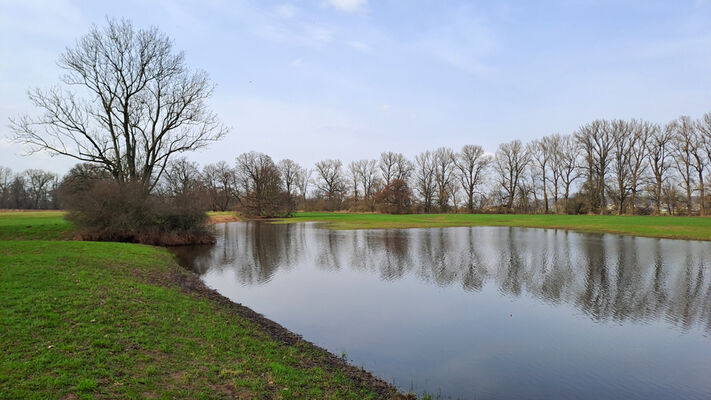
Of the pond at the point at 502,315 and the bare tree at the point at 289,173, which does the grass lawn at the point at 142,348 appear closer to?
the pond at the point at 502,315

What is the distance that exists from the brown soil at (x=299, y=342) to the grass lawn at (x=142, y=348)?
3 cm

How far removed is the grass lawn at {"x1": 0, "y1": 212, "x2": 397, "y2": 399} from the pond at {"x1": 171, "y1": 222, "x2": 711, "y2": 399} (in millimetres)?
1127

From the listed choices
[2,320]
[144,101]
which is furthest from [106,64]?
[2,320]

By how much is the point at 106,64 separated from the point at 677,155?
63.9 m

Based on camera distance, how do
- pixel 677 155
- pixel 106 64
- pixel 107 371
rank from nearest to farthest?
pixel 107 371, pixel 106 64, pixel 677 155

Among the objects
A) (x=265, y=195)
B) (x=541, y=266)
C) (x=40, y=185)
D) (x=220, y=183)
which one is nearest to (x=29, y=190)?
(x=40, y=185)

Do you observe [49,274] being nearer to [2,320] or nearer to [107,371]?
[2,320]

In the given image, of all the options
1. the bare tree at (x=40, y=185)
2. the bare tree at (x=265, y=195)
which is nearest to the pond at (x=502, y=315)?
the bare tree at (x=265, y=195)

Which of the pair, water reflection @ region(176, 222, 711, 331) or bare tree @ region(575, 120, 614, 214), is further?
bare tree @ region(575, 120, 614, 214)

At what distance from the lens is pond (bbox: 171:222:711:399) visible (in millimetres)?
6020

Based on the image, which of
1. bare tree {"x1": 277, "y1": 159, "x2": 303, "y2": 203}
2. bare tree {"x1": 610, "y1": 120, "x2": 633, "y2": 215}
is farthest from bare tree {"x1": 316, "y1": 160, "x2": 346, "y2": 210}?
bare tree {"x1": 610, "y1": 120, "x2": 633, "y2": 215}

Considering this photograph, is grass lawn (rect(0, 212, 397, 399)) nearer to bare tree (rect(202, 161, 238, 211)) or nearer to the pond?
the pond

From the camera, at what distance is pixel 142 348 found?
550 centimetres

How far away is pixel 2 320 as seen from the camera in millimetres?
5691
